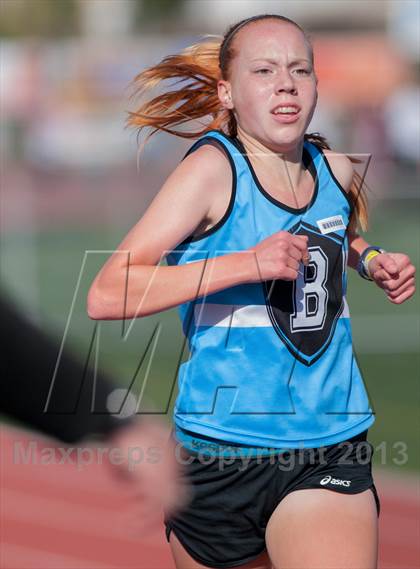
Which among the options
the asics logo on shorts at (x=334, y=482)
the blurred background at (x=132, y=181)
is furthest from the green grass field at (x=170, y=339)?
the asics logo on shorts at (x=334, y=482)

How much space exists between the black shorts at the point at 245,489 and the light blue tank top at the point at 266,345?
5 centimetres

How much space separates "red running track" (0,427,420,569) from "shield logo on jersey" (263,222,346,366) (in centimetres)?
191

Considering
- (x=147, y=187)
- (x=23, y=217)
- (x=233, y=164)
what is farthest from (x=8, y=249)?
(x=233, y=164)

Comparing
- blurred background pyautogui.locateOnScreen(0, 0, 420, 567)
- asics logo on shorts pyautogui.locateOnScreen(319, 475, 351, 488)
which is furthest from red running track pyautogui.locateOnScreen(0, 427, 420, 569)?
asics logo on shorts pyautogui.locateOnScreen(319, 475, 351, 488)

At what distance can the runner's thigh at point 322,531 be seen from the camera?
268 cm

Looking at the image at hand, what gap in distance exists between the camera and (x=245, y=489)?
2.84 metres

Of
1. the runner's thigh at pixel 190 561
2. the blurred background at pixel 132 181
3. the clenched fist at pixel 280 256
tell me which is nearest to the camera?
the clenched fist at pixel 280 256

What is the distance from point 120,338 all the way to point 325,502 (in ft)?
21.3

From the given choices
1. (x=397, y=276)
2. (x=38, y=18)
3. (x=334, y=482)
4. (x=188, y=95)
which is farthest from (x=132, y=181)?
(x=38, y=18)

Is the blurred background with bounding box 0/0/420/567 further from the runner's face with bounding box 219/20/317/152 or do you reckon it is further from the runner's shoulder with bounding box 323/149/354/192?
the runner's shoulder with bounding box 323/149/354/192

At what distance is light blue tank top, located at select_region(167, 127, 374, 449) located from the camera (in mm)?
2830

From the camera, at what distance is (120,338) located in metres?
9.16

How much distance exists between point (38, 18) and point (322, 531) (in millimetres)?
39134

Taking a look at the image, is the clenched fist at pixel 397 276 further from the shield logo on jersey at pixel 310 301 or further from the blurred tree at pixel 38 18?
the blurred tree at pixel 38 18
